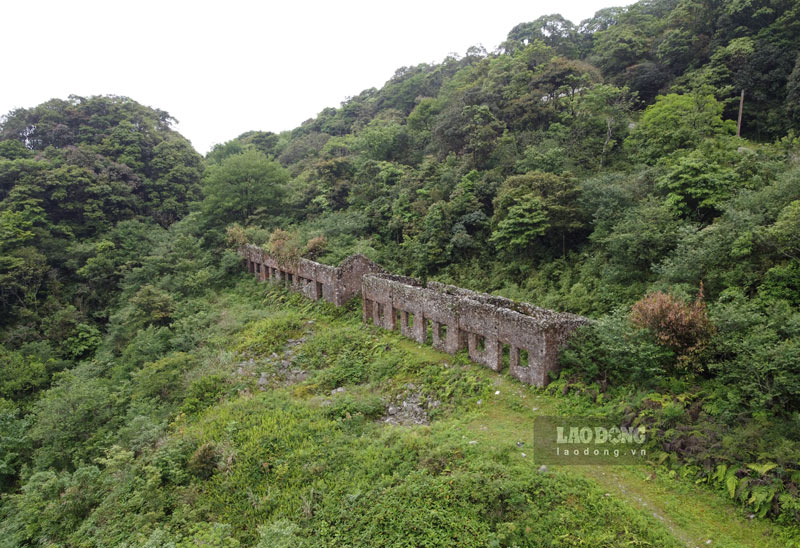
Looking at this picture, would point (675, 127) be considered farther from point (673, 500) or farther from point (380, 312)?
point (673, 500)

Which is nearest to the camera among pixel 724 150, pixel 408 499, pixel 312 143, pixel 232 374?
pixel 408 499

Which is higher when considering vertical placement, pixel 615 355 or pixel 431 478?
pixel 615 355

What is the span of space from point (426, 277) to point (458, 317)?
31.9ft

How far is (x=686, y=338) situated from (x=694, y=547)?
511 centimetres

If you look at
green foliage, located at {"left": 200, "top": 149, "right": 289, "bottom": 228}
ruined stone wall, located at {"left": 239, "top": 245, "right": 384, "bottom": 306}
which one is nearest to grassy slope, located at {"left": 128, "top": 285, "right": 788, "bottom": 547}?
ruined stone wall, located at {"left": 239, "top": 245, "right": 384, "bottom": 306}

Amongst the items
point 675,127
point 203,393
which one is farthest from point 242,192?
point 675,127

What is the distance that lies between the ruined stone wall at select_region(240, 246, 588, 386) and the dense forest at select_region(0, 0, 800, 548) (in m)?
0.71

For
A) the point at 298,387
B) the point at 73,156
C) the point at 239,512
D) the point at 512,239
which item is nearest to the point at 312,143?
the point at 73,156

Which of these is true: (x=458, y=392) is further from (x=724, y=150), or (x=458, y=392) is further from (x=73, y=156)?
(x=73, y=156)

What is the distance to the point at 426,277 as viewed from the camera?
24781 mm

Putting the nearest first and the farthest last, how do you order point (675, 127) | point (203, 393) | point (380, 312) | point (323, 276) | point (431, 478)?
point (431, 478) < point (203, 393) < point (380, 312) < point (675, 127) < point (323, 276)

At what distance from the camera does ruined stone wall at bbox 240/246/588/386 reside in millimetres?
12898

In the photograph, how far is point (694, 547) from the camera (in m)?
7.43

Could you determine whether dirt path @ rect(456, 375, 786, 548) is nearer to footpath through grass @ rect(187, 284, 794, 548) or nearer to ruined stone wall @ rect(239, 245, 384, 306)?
footpath through grass @ rect(187, 284, 794, 548)
